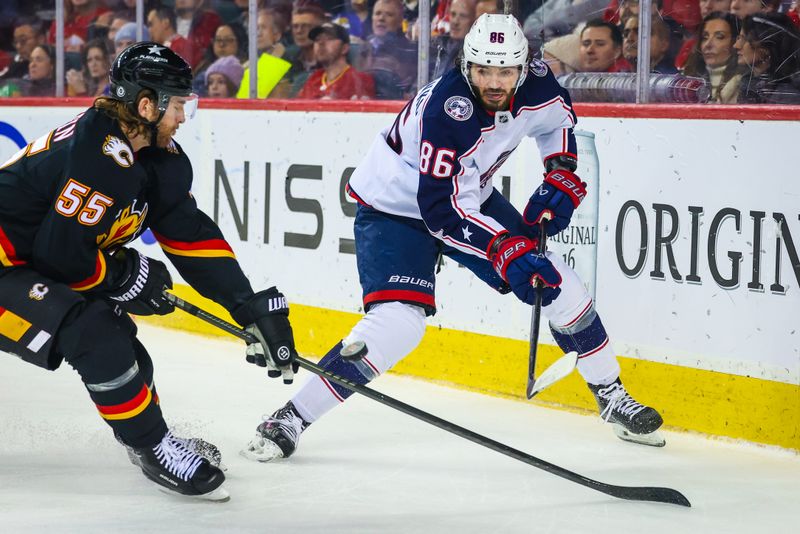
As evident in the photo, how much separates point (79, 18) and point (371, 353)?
326 centimetres

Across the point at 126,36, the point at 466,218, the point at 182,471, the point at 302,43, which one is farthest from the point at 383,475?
the point at 126,36

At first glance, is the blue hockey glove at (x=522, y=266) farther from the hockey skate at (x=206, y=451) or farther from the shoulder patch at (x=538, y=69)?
the hockey skate at (x=206, y=451)

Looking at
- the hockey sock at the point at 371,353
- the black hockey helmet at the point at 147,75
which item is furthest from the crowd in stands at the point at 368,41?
the black hockey helmet at the point at 147,75

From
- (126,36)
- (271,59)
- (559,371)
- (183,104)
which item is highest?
(126,36)

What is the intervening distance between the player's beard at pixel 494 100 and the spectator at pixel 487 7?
1092 mm

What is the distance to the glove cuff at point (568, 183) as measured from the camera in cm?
322

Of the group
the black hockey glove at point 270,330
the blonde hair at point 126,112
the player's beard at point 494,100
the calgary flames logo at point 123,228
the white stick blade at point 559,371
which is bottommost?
the white stick blade at point 559,371

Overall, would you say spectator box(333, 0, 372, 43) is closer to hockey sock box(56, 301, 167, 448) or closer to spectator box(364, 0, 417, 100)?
spectator box(364, 0, 417, 100)

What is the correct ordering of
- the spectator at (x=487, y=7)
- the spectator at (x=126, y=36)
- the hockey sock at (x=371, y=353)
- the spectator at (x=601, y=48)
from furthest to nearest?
1. the spectator at (x=126, y=36)
2. the spectator at (x=487, y=7)
3. the spectator at (x=601, y=48)
4. the hockey sock at (x=371, y=353)

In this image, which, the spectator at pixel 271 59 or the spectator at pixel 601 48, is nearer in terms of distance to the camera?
the spectator at pixel 601 48

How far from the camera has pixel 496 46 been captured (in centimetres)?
296

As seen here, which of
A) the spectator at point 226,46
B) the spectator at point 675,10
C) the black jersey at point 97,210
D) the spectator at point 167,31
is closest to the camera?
the black jersey at point 97,210

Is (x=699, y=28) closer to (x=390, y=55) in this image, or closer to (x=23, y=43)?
(x=390, y=55)

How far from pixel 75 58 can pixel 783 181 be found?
3636mm
